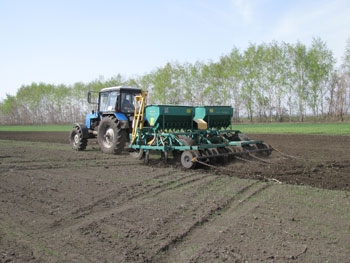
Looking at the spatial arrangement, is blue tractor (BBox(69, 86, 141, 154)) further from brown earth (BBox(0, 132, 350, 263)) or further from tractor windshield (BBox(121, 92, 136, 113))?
brown earth (BBox(0, 132, 350, 263))

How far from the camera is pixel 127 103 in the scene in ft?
42.5

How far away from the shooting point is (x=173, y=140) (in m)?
10.5

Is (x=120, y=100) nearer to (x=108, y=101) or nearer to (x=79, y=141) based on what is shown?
(x=108, y=101)

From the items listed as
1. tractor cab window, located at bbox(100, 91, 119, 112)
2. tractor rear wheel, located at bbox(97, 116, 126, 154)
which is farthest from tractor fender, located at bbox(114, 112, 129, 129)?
tractor cab window, located at bbox(100, 91, 119, 112)

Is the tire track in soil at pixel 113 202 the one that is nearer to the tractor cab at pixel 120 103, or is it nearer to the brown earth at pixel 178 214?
the brown earth at pixel 178 214

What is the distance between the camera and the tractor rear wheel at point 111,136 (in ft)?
40.8

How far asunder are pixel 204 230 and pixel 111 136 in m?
8.64

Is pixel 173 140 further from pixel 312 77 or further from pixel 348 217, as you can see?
pixel 312 77

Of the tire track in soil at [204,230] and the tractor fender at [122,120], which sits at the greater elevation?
the tractor fender at [122,120]

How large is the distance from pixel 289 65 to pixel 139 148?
37.0 m

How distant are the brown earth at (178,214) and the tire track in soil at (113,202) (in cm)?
2

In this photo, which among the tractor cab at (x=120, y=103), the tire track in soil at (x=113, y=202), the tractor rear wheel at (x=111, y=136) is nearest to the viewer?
the tire track in soil at (x=113, y=202)

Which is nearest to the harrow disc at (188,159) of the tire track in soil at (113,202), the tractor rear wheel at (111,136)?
the tire track in soil at (113,202)

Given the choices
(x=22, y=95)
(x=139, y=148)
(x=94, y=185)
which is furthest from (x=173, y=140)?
(x=22, y=95)
